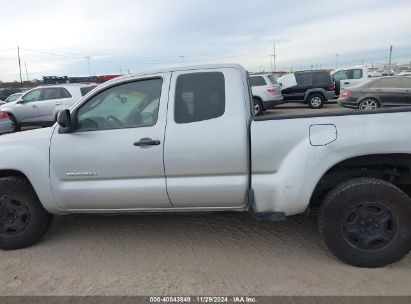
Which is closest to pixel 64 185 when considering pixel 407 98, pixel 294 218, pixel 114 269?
pixel 114 269

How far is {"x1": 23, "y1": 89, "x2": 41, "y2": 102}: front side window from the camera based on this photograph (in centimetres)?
1426

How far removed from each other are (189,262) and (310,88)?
587 inches

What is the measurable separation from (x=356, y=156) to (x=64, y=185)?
272 centimetres

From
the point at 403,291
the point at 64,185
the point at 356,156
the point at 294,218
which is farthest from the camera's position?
the point at 294,218

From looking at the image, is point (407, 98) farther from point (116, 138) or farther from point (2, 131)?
point (2, 131)

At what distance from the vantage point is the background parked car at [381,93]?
486 inches

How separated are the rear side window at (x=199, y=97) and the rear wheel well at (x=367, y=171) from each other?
1.17 metres

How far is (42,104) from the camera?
14078 mm

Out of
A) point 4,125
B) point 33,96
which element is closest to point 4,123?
point 4,125

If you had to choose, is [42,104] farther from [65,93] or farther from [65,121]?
[65,121]

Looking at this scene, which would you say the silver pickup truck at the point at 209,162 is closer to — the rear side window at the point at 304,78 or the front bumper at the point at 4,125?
the front bumper at the point at 4,125

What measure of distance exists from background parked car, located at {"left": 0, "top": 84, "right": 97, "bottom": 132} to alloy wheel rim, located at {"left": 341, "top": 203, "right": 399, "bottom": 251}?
12277mm

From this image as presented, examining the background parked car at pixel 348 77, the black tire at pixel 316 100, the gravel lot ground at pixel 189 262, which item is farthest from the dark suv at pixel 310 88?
the gravel lot ground at pixel 189 262

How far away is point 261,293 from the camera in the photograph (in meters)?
2.99
